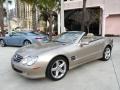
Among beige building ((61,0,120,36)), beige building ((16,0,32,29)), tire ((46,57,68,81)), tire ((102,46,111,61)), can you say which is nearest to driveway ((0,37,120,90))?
tire ((46,57,68,81))

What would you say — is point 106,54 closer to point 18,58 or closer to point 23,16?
point 18,58

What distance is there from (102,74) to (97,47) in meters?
1.28

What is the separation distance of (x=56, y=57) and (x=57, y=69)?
358 mm

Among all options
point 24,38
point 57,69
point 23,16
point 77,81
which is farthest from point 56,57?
point 23,16

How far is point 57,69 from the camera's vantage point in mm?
5277

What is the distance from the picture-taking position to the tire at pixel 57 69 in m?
5.06

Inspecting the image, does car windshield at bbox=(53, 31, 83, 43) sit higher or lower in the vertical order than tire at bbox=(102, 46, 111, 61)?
higher

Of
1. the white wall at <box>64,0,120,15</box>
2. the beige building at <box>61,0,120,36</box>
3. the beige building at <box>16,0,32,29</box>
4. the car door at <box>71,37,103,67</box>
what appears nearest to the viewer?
the car door at <box>71,37,103,67</box>

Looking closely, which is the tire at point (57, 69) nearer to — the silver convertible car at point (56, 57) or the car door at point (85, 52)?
the silver convertible car at point (56, 57)

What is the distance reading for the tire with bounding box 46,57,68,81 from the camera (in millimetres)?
5055

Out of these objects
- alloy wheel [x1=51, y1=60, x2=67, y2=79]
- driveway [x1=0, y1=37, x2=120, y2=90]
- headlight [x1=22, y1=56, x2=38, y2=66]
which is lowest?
driveway [x1=0, y1=37, x2=120, y2=90]

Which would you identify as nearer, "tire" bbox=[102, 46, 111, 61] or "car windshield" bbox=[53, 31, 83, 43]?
"car windshield" bbox=[53, 31, 83, 43]

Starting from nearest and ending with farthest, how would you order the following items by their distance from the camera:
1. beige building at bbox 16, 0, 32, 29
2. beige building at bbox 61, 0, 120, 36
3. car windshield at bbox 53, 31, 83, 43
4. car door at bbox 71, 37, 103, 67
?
car door at bbox 71, 37, 103, 67 < car windshield at bbox 53, 31, 83, 43 < beige building at bbox 61, 0, 120, 36 < beige building at bbox 16, 0, 32, 29

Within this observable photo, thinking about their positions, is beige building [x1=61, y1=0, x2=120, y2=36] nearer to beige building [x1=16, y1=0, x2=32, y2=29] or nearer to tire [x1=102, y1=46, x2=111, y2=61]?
tire [x1=102, y1=46, x2=111, y2=61]
